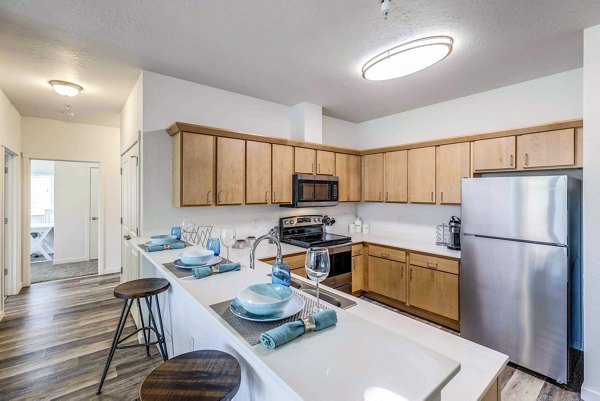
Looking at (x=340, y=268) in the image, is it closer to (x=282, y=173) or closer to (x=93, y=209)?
(x=282, y=173)

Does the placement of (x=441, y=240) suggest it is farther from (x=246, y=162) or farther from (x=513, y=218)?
(x=246, y=162)

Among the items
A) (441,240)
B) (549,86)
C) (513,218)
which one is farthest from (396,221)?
(549,86)

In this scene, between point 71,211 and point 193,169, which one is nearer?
point 193,169

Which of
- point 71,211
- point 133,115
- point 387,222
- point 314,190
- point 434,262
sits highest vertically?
point 133,115

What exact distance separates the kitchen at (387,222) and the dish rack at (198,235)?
6 centimetres

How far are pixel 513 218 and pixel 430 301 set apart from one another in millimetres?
1281

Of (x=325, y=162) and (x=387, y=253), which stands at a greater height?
(x=325, y=162)

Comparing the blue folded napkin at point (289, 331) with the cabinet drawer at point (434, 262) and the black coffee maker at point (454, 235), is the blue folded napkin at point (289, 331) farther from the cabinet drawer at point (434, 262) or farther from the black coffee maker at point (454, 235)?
the black coffee maker at point (454, 235)

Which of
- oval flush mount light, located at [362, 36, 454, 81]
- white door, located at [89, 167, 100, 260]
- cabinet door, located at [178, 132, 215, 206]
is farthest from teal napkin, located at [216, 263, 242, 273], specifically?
white door, located at [89, 167, 100, 260]

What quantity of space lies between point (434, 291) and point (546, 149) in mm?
1761

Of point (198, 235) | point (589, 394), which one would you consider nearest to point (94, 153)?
point (198, 235)

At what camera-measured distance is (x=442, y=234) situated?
360cm

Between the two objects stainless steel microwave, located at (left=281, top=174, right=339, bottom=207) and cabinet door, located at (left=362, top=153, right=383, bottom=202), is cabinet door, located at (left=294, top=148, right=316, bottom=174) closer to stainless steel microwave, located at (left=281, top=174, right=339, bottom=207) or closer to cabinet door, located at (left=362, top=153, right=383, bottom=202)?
stainless steel microwave, located at (left=281, top=174, right=339, bottom=207)

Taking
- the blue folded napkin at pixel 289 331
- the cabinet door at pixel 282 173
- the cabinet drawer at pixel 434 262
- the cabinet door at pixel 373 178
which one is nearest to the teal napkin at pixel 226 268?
the blue folded napkin at pixel 289 331
